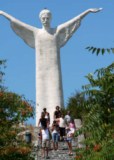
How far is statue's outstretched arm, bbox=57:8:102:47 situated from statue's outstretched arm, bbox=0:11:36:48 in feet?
4.96

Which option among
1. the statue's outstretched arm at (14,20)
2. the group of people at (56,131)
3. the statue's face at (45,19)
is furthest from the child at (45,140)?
the statue's outstretched arm at (14,20)

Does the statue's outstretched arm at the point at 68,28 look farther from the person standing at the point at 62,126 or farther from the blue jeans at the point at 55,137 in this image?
the blue jeans at the point at 55,137

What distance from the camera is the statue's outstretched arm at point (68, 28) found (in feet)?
107

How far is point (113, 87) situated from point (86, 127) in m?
1.54

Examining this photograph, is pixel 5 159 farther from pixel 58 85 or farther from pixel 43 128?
pixel 58 85

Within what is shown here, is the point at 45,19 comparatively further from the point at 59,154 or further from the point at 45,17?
the point at 59,154

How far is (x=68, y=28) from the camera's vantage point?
32938 mm

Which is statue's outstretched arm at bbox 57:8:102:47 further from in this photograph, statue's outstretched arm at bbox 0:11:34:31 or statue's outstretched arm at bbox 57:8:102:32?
statue's outstretched arm at bbox 0:11:34:31

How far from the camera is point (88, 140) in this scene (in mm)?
12289

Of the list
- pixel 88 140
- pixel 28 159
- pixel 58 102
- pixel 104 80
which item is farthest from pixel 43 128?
pixel 58 102

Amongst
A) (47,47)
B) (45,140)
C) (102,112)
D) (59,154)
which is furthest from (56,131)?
(47,47)

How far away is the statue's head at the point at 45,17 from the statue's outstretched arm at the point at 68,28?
2.62ft

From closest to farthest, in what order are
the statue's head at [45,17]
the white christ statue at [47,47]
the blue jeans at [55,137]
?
the blue jeans at [55,137] < the white christ statue at [47,47] < the statue's head at [45,17]

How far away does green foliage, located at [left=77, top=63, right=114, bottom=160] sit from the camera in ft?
32.6
